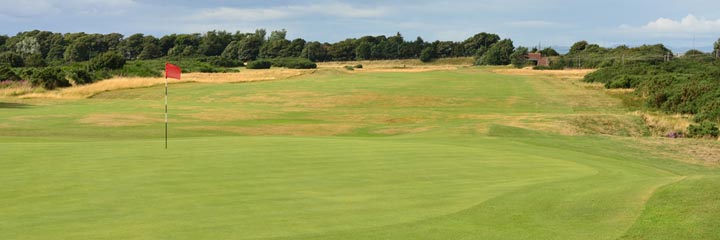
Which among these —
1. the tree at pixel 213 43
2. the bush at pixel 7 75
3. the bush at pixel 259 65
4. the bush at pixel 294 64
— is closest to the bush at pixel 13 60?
the bush at pixel 259 65

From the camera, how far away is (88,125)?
96.6 ft

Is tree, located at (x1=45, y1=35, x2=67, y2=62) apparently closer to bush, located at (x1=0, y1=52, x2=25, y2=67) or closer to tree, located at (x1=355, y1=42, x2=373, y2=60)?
bush, located at (x1=0, y1=52, x2=25, y2=67)

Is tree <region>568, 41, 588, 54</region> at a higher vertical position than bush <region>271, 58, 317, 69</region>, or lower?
higher

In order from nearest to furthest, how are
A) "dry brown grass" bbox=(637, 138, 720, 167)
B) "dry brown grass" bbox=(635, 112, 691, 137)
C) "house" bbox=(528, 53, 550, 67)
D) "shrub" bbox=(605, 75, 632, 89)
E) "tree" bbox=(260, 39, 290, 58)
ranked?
"dry brown grass" bbox=(637, 138, 720, 167), "dry brown grass" bbox=(635, 112, 691, 137), "shrub" bbox=(605, 75, 632, 89), "house" bbox=(528, 53, 550, 67), "tree" bbox=(260, 39, 290, 58)

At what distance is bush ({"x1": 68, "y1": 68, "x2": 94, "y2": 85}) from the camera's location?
214 ft

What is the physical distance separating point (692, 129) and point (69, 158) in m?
26.0

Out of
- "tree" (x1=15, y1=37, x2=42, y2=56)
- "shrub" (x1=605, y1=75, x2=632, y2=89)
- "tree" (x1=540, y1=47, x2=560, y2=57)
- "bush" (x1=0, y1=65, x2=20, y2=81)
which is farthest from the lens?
"tree" (x1=540, y1=47, x2=560, y2=57)

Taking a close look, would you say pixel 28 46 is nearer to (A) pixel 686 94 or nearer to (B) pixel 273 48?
(B) pixel 273 48

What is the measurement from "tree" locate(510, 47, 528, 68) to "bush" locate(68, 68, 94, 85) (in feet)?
312

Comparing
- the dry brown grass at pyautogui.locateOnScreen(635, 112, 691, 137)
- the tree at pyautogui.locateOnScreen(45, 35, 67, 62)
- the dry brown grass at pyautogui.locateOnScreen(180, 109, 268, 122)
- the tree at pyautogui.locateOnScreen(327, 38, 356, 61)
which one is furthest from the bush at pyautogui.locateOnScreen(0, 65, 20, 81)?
the tree at pyautogui.locateOnScreen(327, 38, 356, 61)

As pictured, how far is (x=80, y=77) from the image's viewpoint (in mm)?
66750

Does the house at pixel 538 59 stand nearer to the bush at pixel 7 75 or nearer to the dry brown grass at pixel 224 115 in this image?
the bush at pixel 7 75

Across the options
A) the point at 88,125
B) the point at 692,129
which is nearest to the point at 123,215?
the point at 88,125

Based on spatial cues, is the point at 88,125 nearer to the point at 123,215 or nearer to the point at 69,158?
the point at 69,158
